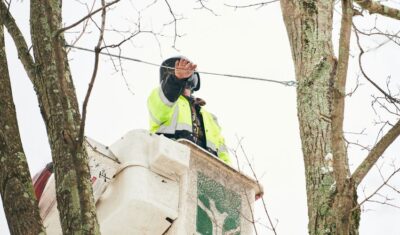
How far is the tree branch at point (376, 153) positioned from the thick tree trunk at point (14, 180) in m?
1.08

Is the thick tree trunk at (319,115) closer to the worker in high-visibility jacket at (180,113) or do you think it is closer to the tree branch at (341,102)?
the tree branch at (341,102)

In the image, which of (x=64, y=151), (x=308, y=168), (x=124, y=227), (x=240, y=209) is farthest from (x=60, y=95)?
(x=240, y=209)

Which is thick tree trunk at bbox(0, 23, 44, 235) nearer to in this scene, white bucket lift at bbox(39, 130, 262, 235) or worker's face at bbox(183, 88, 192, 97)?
white bucket lift at bbox(39, 130, 262, 235)

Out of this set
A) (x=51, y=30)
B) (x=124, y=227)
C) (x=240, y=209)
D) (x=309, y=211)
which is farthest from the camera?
(x=240, y=209)

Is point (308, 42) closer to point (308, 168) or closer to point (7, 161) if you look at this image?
point (308, 168)

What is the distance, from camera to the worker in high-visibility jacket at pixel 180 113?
5.63 metres

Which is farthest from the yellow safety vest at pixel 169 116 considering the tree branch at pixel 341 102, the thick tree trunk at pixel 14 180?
the tree branch at pixel 341 102

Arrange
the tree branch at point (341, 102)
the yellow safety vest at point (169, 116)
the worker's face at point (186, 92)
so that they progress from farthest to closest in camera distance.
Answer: the worker's face at point (186, 92) < the yellow safety vest at point (169, 116) < the tree branch at point (341, 102)

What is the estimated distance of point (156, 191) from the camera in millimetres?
4797

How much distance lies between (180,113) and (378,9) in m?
2.93

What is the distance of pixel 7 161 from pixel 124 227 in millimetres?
2335

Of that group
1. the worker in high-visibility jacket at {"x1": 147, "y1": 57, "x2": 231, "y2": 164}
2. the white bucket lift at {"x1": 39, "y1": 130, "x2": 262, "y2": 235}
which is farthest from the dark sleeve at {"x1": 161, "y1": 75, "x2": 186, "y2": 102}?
the white bucket lift at {"x1": 39, "y1": 130, "x2": 262, "y2": 235}

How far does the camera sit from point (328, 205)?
95.3 inches

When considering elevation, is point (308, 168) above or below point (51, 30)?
below
